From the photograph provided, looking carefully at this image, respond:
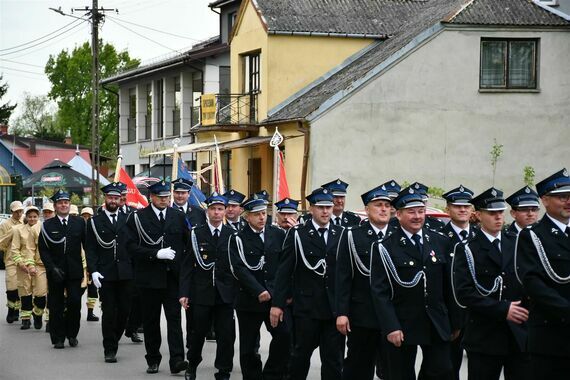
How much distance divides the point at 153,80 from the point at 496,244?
1703 inches

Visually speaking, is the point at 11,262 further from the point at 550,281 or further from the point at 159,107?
the point at 159,107

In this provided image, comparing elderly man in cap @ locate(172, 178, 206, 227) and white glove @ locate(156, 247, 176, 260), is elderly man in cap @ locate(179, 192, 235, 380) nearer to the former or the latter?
white glove @ locate(156, 247, 176, 260)

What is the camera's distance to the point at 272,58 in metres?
35.2

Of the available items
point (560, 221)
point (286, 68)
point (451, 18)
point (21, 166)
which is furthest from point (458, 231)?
point (21, 166)

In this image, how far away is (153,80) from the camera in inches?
2018

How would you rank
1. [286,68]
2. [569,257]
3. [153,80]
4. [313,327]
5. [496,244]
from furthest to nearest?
[153,80], [286,68], [313,327], [496,244], [569,257]

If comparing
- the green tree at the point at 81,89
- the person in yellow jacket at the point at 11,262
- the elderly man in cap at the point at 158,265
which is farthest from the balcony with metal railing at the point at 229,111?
the green tree at the point at 81,89

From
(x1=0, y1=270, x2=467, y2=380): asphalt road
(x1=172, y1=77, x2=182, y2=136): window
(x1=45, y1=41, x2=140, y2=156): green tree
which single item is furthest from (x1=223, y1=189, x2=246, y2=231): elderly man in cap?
(x1=45, y1=41, x2=140, y2=156): green tree

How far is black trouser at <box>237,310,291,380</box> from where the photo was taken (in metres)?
11.9

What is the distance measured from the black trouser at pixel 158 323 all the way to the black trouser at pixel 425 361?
14.7ft

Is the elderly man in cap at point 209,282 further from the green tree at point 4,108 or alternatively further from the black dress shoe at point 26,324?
the green tree at point 4,108

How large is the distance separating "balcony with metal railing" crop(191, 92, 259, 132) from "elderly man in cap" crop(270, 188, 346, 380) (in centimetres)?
2455

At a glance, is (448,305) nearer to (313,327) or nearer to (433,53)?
(313,327)

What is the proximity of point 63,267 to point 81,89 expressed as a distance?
257 feet
